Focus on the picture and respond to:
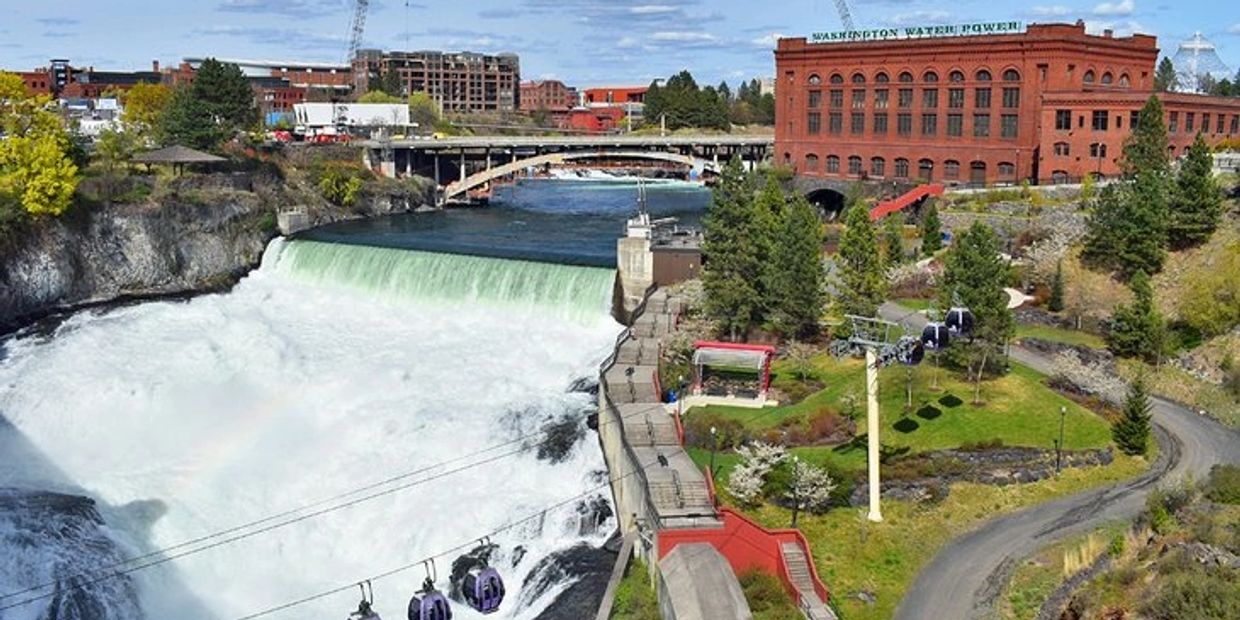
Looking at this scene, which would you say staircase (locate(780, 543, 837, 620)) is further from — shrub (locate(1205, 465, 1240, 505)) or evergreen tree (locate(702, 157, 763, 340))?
evergreen tree (locate(702, 157, 763, 340))

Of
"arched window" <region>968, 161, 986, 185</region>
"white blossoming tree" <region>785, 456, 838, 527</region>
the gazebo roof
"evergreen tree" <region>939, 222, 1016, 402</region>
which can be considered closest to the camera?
"white blossoming tree" <region>785, 456, 838, 527</region>

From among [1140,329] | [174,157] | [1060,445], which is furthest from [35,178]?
[1140,329]

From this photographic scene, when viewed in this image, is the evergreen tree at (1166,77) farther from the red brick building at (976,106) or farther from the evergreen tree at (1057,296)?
the evergreen tree at (1057,296)

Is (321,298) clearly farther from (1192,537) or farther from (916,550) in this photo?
(1192,537)

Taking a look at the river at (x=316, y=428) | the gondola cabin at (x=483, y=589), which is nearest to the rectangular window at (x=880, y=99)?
the river at (x=316, y=428)

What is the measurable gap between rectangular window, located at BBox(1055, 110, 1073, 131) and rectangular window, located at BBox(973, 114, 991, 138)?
6.99m

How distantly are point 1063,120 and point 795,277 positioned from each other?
40.0 meters

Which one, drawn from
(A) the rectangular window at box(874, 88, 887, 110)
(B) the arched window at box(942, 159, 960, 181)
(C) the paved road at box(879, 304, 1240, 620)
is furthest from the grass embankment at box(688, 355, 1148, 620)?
(A) the rectangular window at box(874, 88, 887, 110)

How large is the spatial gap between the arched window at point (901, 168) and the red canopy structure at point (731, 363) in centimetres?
5015

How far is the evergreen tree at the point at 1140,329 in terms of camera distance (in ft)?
152

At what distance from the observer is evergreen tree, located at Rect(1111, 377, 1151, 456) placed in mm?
37125

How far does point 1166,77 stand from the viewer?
536ft

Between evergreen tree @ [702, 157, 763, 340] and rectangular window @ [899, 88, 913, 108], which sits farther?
rectangular window @ [899, 88, 913, 108]

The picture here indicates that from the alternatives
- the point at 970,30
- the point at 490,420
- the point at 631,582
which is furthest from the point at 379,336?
the point at 970,30
